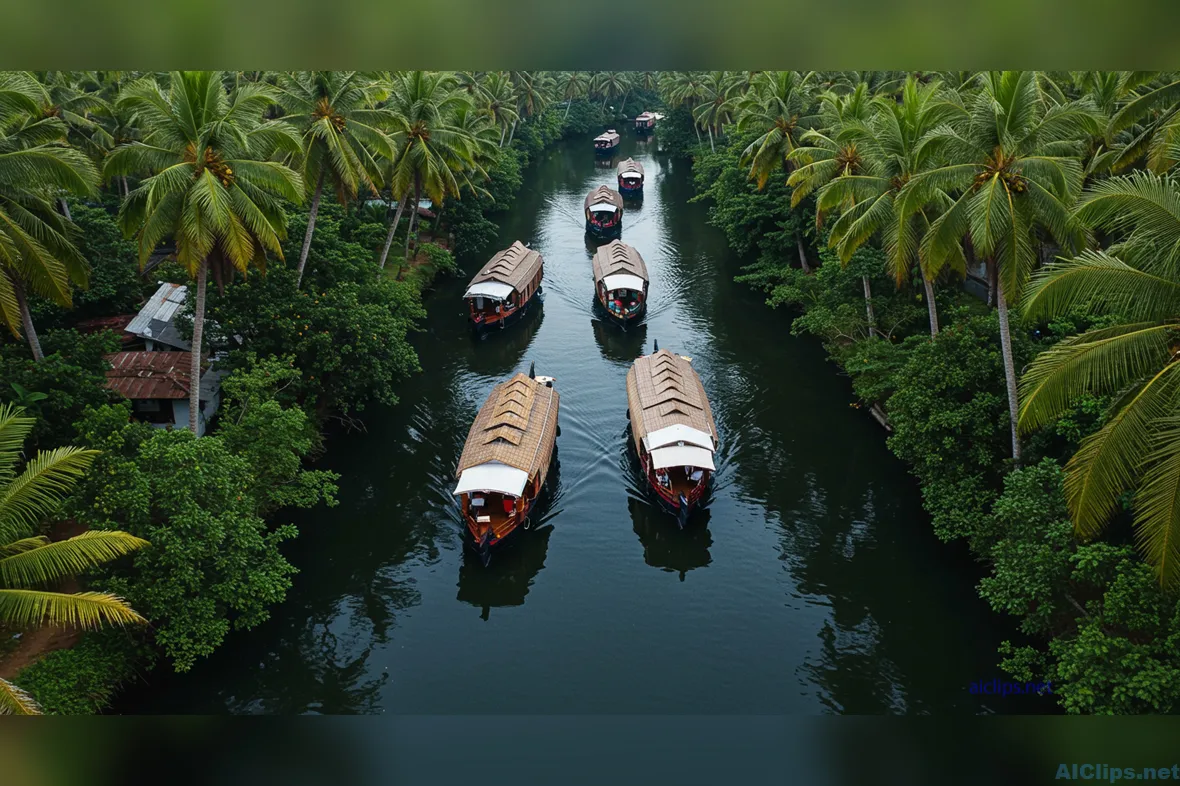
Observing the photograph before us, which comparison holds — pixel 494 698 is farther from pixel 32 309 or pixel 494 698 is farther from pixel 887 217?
pixel 32 309

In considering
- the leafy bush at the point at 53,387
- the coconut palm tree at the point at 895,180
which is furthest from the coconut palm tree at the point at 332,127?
the coconut palm tree at the point at 895,180

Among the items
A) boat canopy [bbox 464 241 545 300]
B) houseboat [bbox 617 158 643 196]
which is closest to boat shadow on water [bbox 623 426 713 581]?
boat canopy [bbox 464 241 545 300]

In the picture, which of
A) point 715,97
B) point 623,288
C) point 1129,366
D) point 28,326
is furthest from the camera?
point 715,97

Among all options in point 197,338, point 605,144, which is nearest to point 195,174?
point 197,338

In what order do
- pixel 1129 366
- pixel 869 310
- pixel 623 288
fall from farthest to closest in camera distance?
pixel 623 288 < pixel 869 310 < pixel 1129 366

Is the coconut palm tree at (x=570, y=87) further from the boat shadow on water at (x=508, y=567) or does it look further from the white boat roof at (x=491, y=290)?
the boat shadow on water at (x=508, y=567)

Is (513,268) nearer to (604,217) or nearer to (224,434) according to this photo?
(604,217)

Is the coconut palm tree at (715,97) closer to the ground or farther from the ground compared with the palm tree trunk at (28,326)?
farther from the ground
